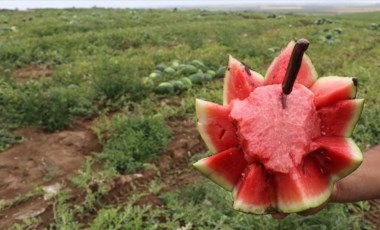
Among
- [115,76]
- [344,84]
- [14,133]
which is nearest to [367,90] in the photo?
[115,76]

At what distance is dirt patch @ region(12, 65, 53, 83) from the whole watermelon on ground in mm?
6120

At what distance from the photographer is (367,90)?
6.00 metres

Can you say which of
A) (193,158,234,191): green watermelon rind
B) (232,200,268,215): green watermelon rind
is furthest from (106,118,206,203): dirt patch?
(232,200,268,215): green watermelon rind

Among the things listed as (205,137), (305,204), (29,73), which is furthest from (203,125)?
(29,73)

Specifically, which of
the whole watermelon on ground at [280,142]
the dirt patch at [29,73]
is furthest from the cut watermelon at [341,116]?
the dirt patch at [29,73]

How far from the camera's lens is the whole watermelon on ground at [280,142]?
4.46 feet

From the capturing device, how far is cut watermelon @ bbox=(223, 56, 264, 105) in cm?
153

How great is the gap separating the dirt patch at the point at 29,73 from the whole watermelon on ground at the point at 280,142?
612cm

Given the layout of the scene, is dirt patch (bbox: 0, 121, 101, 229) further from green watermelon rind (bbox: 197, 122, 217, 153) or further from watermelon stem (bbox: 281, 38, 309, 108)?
watermelon stem (bbox: 281, 38, 309, 108)

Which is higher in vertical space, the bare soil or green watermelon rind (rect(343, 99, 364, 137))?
green watermelon rind (rect(343, 99, 364, 137))

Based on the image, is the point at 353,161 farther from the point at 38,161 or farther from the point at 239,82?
the point at 38,161

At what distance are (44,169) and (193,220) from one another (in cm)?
160

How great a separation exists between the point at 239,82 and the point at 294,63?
344mm

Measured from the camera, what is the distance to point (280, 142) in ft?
4.46
